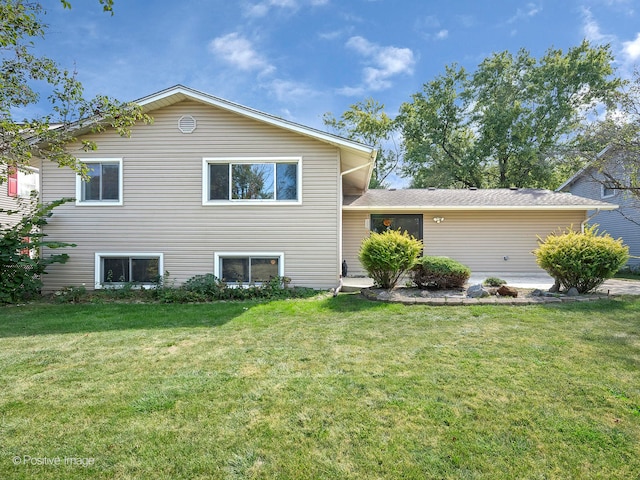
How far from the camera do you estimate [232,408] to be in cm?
267

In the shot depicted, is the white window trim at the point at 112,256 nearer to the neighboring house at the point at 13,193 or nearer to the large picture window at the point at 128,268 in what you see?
the large picture window at the point at 128,268

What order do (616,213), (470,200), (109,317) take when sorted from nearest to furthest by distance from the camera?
1. (109,317)
2. (470,200)
3. (616,213)

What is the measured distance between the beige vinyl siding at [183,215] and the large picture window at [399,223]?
3.90 meters

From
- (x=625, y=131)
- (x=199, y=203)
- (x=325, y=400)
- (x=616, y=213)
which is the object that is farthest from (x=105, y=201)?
(x=616, y=213)

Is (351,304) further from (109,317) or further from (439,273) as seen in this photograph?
(109,317)

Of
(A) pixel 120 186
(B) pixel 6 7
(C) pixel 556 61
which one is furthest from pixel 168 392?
(C) pixel 556 61

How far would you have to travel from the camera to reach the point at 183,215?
326 inches

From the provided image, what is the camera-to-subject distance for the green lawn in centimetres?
205

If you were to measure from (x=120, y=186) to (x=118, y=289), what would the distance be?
255cm

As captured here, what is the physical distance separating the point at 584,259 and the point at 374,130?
20.2m

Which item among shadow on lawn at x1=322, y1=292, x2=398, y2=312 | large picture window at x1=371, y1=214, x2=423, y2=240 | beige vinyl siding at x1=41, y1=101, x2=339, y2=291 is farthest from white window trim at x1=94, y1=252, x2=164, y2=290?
large picture window at x1=371, y1=214, x2=423, y2=240

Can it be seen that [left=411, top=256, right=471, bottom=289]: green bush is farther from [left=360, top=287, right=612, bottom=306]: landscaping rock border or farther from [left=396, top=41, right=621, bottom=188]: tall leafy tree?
[left=396, top=41, right=621, bottom=188]: tall leafy tree

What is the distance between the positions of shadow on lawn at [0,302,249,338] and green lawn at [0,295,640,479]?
5.5 inches

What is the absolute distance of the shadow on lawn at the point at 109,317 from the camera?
517 centimetres
